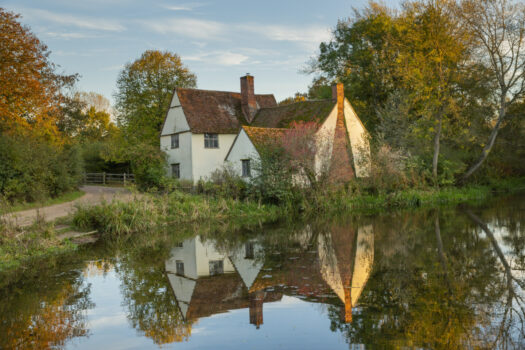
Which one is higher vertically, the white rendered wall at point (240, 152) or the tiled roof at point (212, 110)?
the tiled roof at point (212, 110)

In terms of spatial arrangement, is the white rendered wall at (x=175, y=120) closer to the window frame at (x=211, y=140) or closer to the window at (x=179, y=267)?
the window frame at (x=211, y=140)

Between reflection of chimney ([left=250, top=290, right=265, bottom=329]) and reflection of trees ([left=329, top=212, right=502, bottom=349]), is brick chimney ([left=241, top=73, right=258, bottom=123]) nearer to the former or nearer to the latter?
reflection of trees ([left=329, top=212, right=502, bottom=349])

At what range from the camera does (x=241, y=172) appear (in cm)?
2852

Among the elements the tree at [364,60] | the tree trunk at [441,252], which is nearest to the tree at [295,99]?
the tree at [364,60]

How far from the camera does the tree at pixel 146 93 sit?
42.3m

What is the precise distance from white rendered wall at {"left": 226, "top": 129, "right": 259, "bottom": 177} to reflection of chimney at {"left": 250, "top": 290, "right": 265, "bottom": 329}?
18.3 m

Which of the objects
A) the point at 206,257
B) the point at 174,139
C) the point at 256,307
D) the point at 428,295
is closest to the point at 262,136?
the point at 174,139

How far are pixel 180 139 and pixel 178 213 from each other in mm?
15274

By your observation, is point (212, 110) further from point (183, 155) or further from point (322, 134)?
point (322, 134)

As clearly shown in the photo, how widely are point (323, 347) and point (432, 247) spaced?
7495 millimetres

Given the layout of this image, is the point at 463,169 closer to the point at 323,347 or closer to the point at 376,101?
the point at 376,101

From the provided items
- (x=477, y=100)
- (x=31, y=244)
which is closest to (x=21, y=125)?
(x=31, y=244)

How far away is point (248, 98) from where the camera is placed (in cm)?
3697

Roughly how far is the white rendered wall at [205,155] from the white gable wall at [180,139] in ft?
1.21
